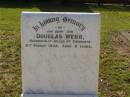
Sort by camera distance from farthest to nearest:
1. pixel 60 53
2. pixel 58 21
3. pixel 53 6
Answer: pixel 53 6 < pixel 60 53 < pixel 58 21

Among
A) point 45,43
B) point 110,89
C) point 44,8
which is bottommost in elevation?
point 110,89

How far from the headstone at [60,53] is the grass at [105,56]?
1145 millimetres

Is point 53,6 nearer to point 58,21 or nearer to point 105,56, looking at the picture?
point 105,56

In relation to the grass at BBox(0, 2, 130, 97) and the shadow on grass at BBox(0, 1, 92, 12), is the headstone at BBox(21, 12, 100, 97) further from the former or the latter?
the shadow on grass at BBox(0, 1, 92, 12)

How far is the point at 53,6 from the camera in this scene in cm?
2116

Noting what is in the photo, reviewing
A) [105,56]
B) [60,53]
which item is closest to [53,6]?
[105,56]

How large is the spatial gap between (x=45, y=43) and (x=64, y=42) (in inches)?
10.4

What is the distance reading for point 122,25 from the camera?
15.7m

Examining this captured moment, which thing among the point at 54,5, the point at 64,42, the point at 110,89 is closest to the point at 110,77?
the point at 110,89

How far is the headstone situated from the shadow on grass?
13071 millimetres

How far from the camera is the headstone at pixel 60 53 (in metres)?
6.16

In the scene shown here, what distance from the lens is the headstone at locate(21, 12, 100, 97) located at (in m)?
6.16

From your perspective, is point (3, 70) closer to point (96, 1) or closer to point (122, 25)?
point (122, 25)

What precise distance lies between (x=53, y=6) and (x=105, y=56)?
11.0m
